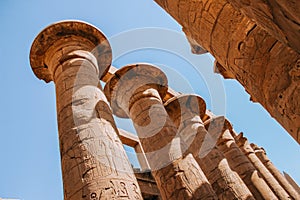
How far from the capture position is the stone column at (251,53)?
8.27 ft

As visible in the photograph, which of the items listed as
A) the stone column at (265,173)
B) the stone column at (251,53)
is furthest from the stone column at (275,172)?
the stone column at (251,53)

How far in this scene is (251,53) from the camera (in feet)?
9.64

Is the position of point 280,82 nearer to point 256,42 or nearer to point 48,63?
point 256,42

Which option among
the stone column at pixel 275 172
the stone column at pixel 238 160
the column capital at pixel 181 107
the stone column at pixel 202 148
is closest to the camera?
the stone column at pixel 202 148

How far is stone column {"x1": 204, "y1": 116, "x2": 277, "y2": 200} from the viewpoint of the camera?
27.4 feet

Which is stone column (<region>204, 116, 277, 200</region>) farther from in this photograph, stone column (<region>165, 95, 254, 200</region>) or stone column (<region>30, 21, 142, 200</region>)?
stone column (<region>30, 21, 142, 200</region>)

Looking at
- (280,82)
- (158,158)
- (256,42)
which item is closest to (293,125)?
(280,82)

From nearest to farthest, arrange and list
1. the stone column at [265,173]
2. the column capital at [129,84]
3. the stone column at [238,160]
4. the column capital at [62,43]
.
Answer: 1. the column capital at [62,43]
2. the column capital at [129,84]
3. the stone column at [238,160]
4. the stone column at [265,173]

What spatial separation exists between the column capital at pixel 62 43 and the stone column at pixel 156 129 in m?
1.65

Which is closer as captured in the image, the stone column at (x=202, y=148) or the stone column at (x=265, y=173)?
the stone column at (x=202, y=148)

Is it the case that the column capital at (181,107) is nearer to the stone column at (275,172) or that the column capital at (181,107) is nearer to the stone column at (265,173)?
the stone column at (265,173)

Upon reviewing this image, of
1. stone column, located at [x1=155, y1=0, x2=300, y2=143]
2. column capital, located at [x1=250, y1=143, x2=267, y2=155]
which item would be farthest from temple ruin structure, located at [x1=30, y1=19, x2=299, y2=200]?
column capital, located at [x1=250, y1=143, x2=267, y2=155]

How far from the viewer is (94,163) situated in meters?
3.63

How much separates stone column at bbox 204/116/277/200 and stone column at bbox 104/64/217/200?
275 centimetres
